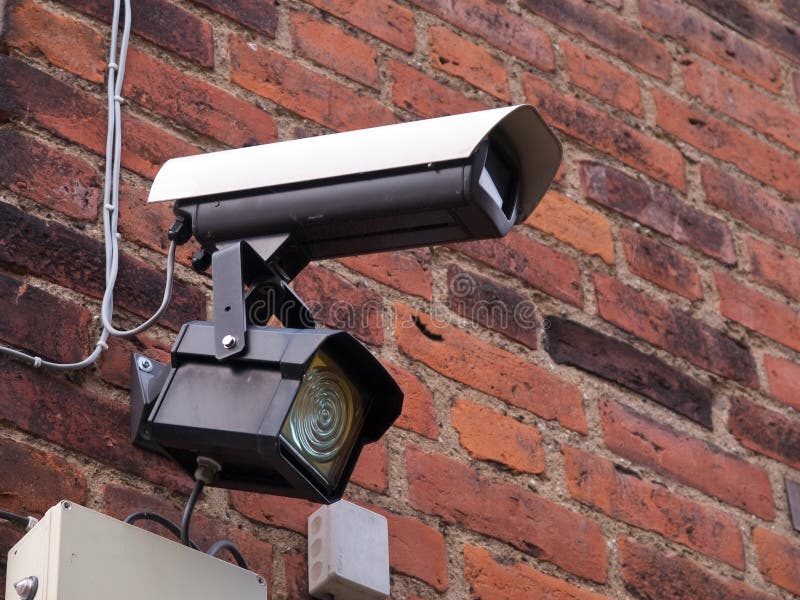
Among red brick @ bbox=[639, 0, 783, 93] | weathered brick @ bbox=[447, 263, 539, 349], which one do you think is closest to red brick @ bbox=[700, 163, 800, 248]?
red brick @ bbox=[639, 0, 783, 93]

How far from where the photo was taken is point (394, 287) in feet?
5.31

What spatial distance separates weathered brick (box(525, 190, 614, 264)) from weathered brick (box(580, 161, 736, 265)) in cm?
4

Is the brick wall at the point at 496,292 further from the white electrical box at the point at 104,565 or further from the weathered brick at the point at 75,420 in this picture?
the white electrical box at the point at 104,565

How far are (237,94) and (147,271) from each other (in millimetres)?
299

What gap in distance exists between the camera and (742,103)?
2168 millimetres

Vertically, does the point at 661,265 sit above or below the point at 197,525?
above

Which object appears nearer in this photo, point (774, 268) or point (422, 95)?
point (422, 95)

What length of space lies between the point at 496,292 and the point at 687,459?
327 millimetres

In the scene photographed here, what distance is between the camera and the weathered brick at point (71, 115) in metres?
1.43

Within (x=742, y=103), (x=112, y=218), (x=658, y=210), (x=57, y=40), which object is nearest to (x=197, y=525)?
(x=112, y=218)

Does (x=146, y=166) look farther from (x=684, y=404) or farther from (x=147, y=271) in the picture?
(x=684, y=404)

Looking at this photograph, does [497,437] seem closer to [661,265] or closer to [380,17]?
[661,265]

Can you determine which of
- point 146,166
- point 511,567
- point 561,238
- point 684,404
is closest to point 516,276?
point 561,238

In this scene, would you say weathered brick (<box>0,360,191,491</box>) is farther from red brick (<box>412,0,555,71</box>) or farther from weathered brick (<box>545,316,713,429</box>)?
red brick (<box>412,0,555,71</box>)
